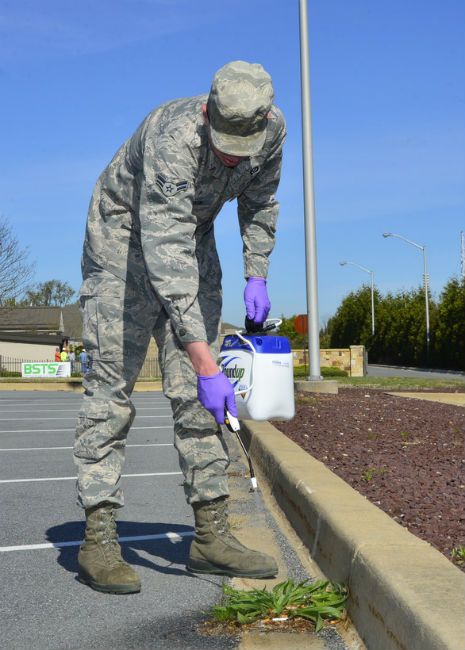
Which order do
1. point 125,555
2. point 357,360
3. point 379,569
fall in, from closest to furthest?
1. point 379,569
2. point 125,555
3. point 357,360

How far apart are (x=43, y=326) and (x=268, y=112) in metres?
73.2

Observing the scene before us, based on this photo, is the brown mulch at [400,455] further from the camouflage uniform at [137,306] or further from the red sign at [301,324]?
the red sign at [301,324]

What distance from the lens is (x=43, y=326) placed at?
7438cm

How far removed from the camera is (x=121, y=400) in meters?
3.60

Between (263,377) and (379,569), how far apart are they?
1.17m

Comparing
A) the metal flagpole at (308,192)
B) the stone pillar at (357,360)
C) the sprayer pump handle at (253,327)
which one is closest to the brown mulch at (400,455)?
the sprayer pump handle at (253,327)

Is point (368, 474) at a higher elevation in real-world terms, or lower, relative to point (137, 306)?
lower

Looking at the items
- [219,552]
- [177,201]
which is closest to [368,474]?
[219,552]

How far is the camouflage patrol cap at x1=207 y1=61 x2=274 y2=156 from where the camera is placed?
3041 millimetres

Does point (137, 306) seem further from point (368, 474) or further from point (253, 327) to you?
point (368, 474)

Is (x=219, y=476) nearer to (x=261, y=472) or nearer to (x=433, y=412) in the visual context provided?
(x=261, y=472)

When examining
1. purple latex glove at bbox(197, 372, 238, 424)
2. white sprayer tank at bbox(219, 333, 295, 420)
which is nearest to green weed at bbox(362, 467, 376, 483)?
white sprayer tank at bbox(219, 333, 295, 420)

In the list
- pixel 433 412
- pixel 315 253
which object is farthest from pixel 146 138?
pixel 315 253

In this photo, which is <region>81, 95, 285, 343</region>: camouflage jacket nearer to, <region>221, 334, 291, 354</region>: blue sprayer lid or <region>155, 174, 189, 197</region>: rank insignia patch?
<region>155, 174, 189, 197</region>: rank insignia patch
